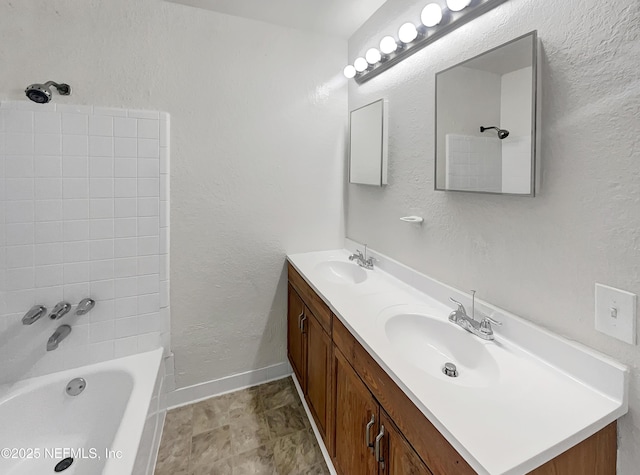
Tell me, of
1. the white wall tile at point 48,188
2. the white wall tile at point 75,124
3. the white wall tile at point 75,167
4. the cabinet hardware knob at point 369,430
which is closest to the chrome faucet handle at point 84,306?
the white wall tile at point 48,188

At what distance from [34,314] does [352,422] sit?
5.02 ft

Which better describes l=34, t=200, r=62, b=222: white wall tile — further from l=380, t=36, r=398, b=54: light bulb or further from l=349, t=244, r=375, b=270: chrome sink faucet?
l=380, t=36, r=398, b=54: light bulb

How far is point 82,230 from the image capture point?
5.05 ft

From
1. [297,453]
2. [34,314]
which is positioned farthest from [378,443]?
[34,314]

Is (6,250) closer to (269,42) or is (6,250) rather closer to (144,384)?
(144,384)

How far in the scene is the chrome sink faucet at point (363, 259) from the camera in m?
1.87

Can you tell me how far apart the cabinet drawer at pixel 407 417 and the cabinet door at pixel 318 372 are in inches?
10.7

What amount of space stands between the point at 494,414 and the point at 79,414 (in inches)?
70.6

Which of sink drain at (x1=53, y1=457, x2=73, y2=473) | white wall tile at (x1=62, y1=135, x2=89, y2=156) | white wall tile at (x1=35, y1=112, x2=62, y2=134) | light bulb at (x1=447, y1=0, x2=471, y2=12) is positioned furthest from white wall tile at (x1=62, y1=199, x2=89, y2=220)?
light bulb at (x1=447, y1=0, x2=471, y2=12)

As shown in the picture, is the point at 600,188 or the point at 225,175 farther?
the point at 225,175

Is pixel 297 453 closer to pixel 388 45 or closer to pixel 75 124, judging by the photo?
pixel 75 124

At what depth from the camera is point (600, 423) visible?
73 centimetres

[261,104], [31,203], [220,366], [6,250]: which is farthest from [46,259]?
[261,104]

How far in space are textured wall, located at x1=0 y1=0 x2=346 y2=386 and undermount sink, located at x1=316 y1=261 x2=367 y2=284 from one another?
0.26 m
